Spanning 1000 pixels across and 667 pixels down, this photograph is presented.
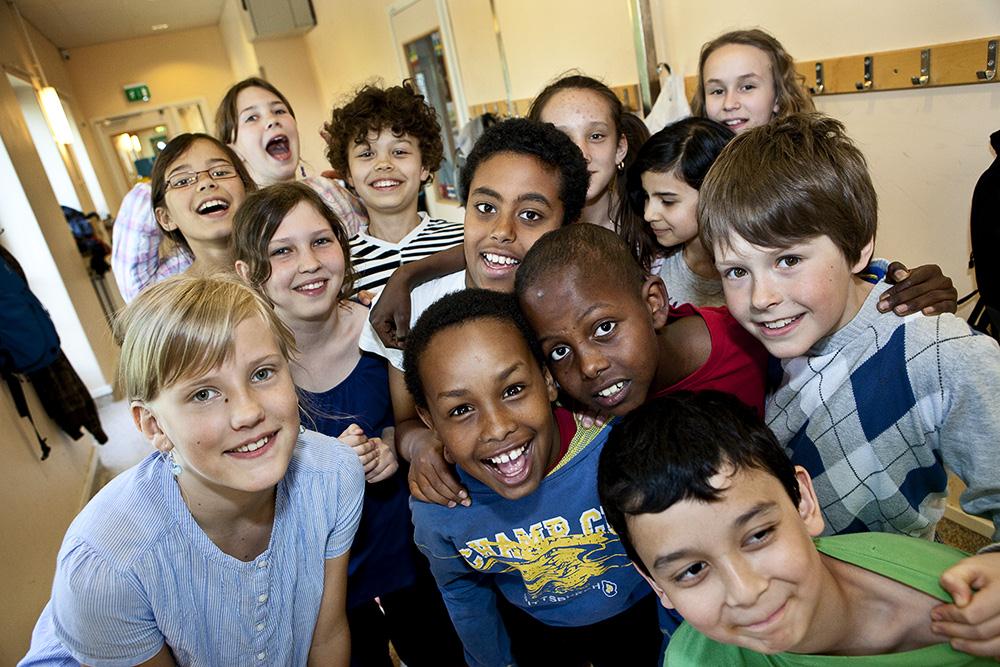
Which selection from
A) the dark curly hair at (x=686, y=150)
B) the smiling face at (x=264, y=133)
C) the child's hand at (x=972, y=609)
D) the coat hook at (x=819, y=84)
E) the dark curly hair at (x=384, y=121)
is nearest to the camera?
the child's hand at (x=972, y=609)

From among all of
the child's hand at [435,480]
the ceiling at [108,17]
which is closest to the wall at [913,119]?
the child's hand at [435,480]

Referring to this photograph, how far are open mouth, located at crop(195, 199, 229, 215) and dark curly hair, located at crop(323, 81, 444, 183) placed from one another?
46cm

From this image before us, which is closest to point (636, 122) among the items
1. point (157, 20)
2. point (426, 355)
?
point (426, 355)

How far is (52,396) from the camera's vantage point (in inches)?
138

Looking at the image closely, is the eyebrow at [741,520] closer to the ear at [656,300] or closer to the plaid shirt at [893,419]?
the plaid shirt at [893,419]

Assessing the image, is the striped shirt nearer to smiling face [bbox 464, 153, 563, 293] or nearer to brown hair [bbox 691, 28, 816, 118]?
smiling face [bbox 464, 153, 563, 293]

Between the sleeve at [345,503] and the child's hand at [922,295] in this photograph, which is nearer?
the child's hand at [922,295]

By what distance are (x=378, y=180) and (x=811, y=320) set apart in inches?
56.7

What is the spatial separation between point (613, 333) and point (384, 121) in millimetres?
1334

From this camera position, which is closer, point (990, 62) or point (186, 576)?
point (186, 576)

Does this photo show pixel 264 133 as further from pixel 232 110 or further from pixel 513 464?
pixel 513 464

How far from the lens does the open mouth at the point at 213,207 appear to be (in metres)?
2.00

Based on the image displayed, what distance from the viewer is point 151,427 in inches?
44.7

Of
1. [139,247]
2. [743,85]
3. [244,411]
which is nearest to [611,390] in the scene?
[244,411]
